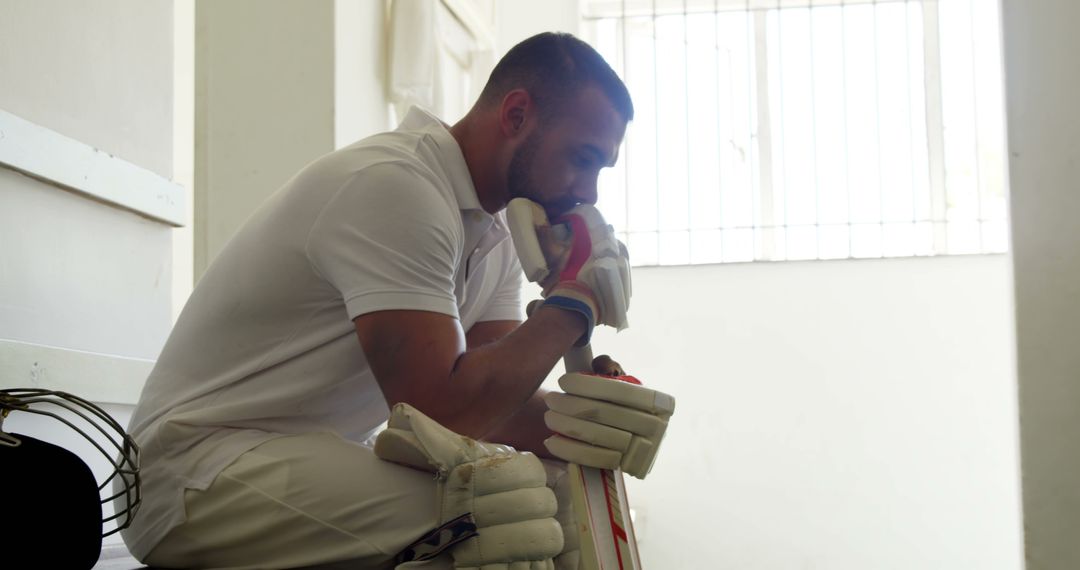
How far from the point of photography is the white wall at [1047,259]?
102 inches

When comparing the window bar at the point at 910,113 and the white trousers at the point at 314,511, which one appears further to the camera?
the window bar at the point at 910,113

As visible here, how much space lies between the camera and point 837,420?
4.66 metres

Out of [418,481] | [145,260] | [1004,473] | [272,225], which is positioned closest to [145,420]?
[272,225]

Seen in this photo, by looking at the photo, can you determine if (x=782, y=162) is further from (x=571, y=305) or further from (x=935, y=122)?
(x=571, y=305)

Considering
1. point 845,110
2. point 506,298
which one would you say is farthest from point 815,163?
point 506,298

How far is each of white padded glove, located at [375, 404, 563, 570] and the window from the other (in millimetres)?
3721

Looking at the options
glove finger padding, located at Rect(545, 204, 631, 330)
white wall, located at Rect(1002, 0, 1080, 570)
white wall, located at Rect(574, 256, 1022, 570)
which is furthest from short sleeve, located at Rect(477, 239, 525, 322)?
white wall, located at Rect(574, 256, 1022, 570)

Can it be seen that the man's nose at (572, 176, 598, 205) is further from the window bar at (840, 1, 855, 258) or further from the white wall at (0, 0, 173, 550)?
the window bar at (840, 1, 855, 258)

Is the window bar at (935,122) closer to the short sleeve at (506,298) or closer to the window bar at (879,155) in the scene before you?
the window bar at (879,155)

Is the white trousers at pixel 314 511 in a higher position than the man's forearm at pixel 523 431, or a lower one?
lower

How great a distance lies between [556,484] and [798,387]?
3.29 metres

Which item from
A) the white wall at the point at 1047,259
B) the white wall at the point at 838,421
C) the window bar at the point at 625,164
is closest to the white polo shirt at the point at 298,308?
the white wall at the point at 1047,259

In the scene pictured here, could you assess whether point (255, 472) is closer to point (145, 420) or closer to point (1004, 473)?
point (145, 420)

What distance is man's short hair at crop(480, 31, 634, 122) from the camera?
1790 mm
